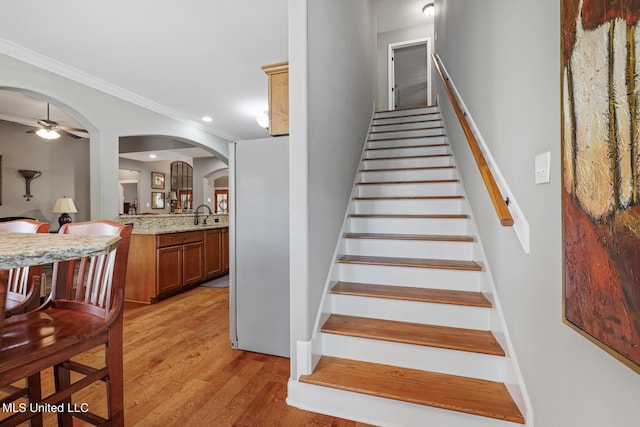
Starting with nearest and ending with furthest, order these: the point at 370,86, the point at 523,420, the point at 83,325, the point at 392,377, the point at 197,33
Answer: the point at 83,325, the point at 523,420, the point at 392,377, the point at 197,33, the point at 370,86

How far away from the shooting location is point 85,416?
1080 millimetres

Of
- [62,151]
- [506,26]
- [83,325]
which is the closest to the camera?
[83,325]

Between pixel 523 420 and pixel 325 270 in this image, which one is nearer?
pixel 523 420

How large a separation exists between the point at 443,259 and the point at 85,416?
2248 mm

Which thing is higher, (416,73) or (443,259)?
(416,73)

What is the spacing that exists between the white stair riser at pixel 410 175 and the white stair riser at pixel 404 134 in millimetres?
933

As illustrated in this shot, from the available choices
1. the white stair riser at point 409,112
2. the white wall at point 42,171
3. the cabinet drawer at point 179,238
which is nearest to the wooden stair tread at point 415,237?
the cabinet drawer at point 179,238

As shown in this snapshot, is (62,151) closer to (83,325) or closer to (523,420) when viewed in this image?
(83,325)

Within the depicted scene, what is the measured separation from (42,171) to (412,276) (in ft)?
23.5

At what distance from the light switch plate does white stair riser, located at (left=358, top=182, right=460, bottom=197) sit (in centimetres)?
168

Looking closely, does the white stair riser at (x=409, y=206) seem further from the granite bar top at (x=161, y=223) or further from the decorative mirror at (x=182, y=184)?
the decorative mirror at (x=182, y=184)

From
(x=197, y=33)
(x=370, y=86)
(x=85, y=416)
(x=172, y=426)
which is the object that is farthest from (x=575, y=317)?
(x=370, y=86)

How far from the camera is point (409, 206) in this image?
2746 millimetres

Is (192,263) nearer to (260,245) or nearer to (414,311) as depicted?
(260,245)
